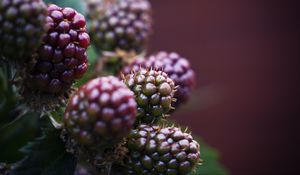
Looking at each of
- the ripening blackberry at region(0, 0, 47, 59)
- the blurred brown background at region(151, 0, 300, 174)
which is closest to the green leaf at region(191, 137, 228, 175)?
the ripening blackberry at region(0, 0, 47, 59)

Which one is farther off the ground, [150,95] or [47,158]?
[150,95]

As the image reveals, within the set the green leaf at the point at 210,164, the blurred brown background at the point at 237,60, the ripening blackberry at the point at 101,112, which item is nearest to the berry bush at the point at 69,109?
the ripening blackberry at the point at 101,112

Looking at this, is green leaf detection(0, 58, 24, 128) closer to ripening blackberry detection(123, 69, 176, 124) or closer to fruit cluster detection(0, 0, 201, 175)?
fruit cluster detection(0, 0, 201, 175)

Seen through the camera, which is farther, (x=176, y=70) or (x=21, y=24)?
(x=176, y=70)

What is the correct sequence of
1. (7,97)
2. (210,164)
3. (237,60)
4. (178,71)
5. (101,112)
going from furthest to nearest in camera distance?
(237,60), (210,164), (178,71), (7,97), (101,112)

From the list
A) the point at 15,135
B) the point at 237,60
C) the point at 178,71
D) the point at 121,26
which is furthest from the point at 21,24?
the point at 237,60

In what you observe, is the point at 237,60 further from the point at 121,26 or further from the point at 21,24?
the point at 21,24

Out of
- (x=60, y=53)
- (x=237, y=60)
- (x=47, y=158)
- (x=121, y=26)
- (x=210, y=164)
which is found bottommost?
(x=47, y=158)
